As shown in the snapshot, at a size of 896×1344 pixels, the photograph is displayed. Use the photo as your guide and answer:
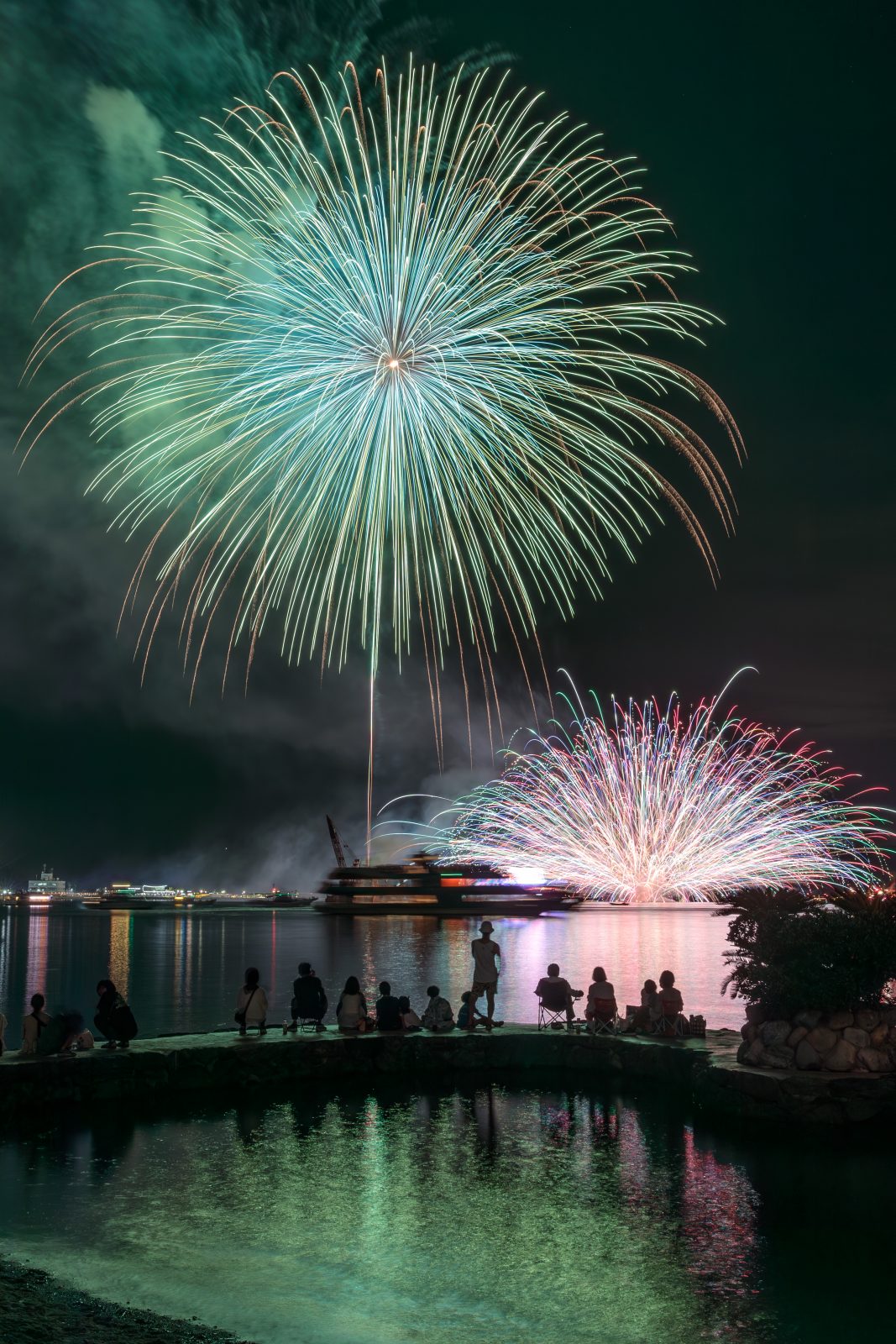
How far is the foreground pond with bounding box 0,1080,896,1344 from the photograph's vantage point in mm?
7293

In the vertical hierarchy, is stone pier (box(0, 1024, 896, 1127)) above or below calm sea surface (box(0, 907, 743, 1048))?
above

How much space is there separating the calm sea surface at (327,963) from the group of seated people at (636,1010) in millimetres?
8430

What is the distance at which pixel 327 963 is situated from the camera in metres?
53.4

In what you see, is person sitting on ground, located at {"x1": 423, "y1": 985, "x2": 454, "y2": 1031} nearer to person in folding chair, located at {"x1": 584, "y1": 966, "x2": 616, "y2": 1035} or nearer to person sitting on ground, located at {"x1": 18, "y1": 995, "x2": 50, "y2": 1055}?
person in folding chair, located at {"x1": 584, "y1": 966, "x2": 616, "y2": 1035}

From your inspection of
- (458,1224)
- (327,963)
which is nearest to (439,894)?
(327,963)

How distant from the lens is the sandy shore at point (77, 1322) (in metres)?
6.42

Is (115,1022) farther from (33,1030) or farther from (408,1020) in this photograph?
(408,1020)

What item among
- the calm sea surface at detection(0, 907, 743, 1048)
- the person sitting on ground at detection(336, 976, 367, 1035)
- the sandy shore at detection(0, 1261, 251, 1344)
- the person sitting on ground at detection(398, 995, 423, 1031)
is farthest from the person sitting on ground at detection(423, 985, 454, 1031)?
the calm sea surface at detection(0, 907, 743, 1048)

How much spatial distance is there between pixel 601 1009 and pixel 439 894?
123 metres

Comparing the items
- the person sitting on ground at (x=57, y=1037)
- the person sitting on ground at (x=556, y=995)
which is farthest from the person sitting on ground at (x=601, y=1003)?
the person sitting on ground at (x=57, y=1037)

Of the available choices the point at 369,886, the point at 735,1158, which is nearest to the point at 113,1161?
the point at 735,1158

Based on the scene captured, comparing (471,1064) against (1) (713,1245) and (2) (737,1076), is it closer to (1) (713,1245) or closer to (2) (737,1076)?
(2) (737,1076)

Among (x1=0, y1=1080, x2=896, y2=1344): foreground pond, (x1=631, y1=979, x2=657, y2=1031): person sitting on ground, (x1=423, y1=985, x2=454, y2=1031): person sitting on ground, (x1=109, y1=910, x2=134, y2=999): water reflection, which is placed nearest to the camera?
(x1=0, y1=1080, x2=896, y2=1344): foreground pond

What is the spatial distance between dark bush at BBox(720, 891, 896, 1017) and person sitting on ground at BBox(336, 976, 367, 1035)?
5.13m
